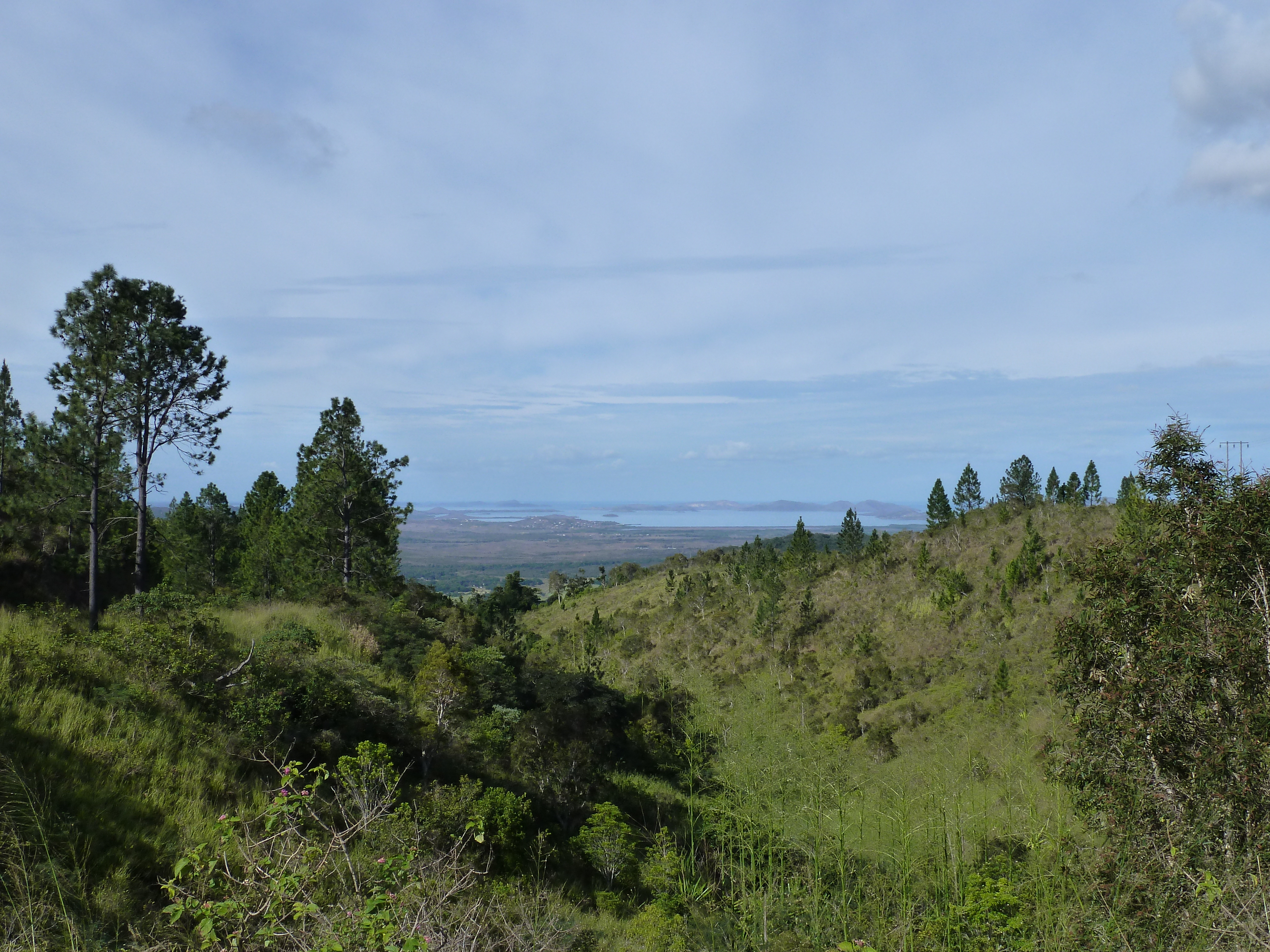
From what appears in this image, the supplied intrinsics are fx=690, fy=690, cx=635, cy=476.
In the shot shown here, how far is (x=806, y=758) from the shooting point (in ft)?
38.1

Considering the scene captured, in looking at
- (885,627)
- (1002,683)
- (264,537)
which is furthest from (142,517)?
(885,627)

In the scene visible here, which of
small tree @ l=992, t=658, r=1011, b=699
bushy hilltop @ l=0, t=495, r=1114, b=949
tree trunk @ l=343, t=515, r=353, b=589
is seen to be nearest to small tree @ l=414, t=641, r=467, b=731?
bushy hilltop @ l=0, t=495, r=1114, b=949

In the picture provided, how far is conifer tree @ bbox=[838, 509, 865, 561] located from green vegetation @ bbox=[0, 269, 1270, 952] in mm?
20858

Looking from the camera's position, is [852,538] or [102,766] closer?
[102,766]

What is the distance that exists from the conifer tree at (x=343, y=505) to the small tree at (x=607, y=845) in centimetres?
1845

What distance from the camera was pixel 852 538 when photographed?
150ft

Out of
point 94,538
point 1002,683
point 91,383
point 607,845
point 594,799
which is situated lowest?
point 594,799

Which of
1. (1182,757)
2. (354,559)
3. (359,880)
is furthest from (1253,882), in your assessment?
(354,559)

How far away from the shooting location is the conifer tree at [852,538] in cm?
4534

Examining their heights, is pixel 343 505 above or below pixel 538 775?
above

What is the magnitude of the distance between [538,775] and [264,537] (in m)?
28.3

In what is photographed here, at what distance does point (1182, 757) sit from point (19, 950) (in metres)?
11.2

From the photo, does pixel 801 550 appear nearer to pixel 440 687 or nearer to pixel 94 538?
pixel 440 687

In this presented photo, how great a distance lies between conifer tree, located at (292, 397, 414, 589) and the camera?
2903 centimetres
